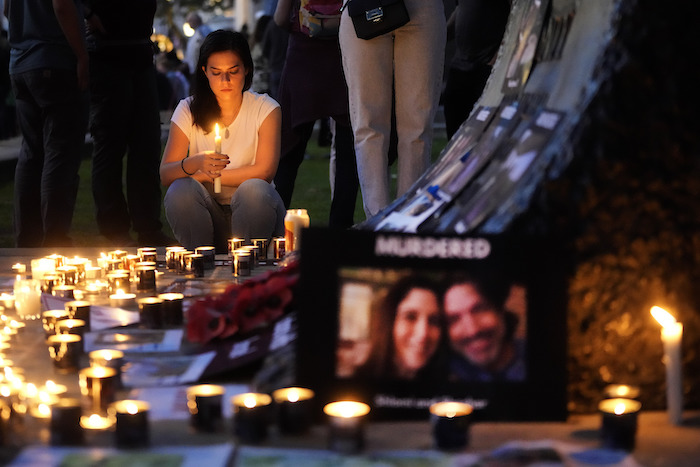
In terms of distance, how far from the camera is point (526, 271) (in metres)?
2.12

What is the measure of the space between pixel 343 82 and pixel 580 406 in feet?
9.90

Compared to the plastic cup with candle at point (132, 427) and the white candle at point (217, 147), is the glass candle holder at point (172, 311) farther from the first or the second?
the white candle at point (217, 147)

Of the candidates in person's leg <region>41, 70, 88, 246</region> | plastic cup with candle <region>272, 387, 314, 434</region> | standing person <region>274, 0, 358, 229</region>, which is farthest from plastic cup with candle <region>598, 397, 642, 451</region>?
person's leg <region>41, 70, 88, 246</region>

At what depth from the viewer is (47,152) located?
4.96 m

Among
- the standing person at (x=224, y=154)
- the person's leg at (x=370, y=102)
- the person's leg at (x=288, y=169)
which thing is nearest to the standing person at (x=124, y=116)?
the person's leg at (x=288, y=169)

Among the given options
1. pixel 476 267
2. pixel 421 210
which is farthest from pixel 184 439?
pixel 421 210

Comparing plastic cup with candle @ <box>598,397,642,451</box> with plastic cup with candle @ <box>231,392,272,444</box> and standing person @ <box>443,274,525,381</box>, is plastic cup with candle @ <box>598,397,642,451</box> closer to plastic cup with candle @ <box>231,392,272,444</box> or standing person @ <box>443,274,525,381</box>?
standing person @ <box>443,274,525,381</box>

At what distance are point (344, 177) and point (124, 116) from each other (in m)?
1.13

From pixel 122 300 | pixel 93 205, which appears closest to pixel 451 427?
pixel 122 300

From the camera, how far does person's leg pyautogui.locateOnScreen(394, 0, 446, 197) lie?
13.8 feet

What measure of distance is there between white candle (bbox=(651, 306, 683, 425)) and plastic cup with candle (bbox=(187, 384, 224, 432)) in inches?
34.7

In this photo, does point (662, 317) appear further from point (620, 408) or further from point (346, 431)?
point (346, 431)

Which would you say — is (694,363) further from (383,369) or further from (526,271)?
(383,369)

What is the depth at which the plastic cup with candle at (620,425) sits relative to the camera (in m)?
2.00
